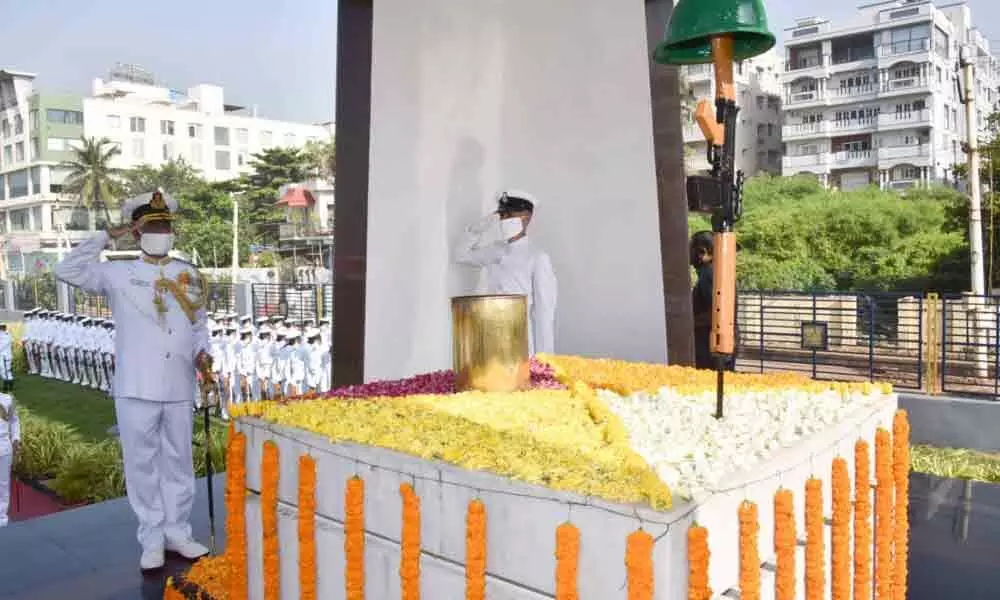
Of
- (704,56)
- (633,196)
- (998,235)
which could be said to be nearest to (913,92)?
(998,235)

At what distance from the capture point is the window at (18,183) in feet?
106

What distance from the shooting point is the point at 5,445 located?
5.00 meters

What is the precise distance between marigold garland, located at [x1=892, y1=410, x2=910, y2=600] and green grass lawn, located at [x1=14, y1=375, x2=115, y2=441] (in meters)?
7.65

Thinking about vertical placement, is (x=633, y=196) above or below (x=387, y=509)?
above

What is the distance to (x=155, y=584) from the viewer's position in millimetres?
3037

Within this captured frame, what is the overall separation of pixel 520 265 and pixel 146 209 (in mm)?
2016

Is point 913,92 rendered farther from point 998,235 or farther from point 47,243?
point 47,243

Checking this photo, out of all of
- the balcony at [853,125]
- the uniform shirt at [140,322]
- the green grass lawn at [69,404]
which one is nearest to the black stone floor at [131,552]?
the uniform shirt at [140,322]

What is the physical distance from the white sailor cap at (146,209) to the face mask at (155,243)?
64 mm

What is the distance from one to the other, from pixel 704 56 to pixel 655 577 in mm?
1779

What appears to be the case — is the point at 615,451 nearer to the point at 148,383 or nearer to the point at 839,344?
the point at 148,383

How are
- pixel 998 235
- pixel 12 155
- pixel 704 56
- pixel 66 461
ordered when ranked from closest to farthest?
pixel 704 56 → pixel 66 461 → pixel 998 235 → pixel 12 155

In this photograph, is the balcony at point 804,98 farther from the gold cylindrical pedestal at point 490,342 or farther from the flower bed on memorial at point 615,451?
the gold cylindrical pedestal at point 490,342

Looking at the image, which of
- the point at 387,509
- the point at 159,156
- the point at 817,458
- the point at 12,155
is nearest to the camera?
the point at 387,509
